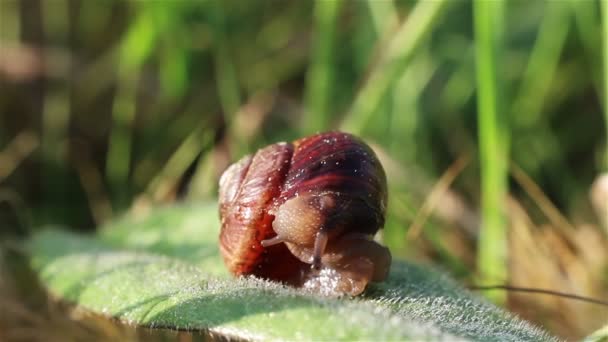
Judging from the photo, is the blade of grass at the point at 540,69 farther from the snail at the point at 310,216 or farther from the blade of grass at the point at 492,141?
the snail at the point at 310,216

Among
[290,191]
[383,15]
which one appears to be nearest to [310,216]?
[290,191]

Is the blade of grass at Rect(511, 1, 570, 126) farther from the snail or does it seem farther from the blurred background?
the snail

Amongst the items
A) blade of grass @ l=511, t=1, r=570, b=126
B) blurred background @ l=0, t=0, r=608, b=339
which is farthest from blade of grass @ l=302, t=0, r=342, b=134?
blade of grass @ l=511, t=1, r=570, b=126

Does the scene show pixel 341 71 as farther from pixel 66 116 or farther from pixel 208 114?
pixel 66 116

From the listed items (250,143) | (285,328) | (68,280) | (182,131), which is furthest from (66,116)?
(285,328)

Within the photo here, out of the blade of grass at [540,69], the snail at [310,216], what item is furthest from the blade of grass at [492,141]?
the blade of grass at [540,69]

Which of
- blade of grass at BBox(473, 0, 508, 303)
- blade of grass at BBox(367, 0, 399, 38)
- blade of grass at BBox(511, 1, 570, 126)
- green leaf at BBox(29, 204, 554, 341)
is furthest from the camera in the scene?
blade of grass at BBox(511, 1, 570, 126)
